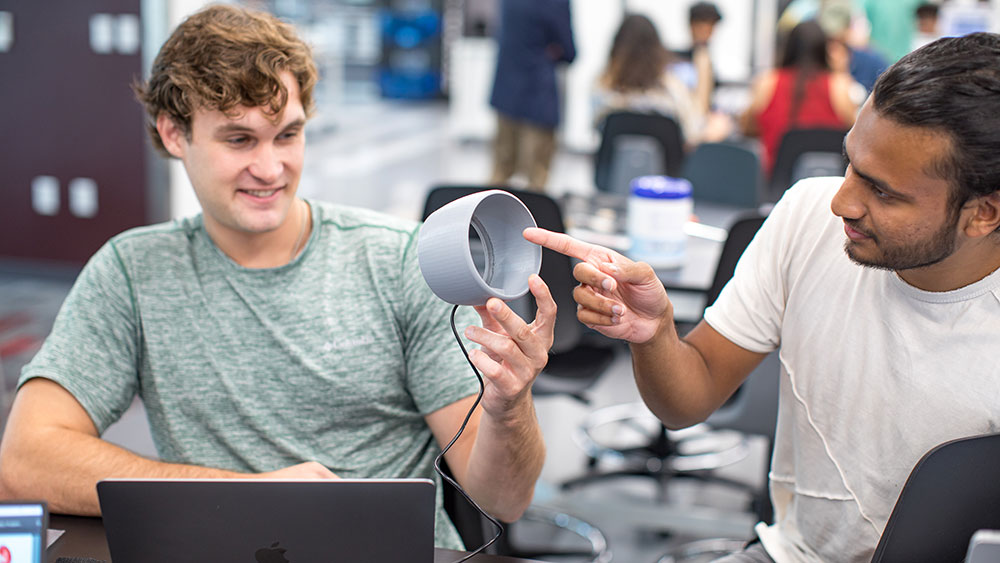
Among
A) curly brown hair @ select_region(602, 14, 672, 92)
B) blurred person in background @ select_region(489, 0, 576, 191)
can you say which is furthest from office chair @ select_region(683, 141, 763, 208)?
blurred person in background @ select_region(489, 0, 576, 191)

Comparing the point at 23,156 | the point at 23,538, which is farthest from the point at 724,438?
the point at 23,156

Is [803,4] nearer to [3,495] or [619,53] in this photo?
[619,53]

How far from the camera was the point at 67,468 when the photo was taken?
132 cm

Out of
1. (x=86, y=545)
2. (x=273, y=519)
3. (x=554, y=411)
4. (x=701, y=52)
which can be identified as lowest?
(x=554, y=411)

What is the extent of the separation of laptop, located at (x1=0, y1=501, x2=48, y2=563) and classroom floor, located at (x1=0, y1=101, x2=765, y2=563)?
85 cm

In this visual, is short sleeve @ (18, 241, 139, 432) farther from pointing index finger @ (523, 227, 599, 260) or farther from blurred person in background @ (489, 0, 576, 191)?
blurred person in background @ (489, 0, 576, 191)

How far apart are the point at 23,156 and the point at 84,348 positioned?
3.71 meters

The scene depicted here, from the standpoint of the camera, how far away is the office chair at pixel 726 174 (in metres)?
3.48

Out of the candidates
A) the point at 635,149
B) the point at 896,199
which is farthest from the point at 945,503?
the point at 635,149

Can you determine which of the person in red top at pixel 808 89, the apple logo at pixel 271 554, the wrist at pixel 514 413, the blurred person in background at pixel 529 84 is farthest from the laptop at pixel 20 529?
the blurred person in background at pixel 529 84

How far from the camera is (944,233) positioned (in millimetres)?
1182

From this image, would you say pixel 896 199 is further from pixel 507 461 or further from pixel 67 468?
pixel 67 468

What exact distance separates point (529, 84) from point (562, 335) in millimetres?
3302

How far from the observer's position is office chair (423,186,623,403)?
8.17 feet
